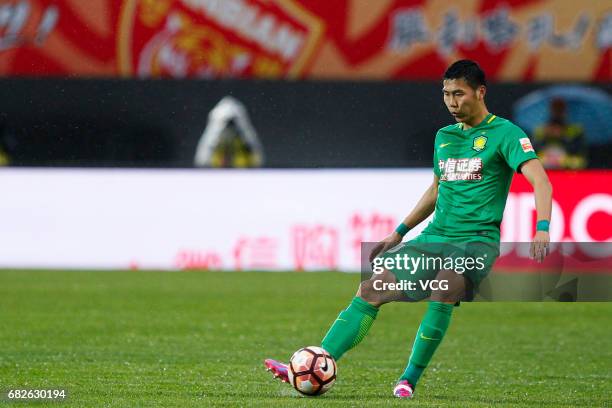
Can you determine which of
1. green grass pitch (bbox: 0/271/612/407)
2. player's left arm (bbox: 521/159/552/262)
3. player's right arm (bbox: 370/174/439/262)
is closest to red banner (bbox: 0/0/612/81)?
green grass pitch (bbox: 0/271/612/407)

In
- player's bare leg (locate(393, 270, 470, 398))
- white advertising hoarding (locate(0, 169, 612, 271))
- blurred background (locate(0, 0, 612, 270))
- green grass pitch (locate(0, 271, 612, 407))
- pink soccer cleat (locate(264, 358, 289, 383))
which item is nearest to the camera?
player's bare leg (locate(393, 270, 470, 398))

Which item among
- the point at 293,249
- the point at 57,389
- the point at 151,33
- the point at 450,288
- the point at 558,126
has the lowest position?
the point at 57,389

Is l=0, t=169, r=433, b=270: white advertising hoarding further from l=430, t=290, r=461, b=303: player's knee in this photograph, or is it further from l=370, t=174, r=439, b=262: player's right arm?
l=430, t=290, r=461, b=303: player's knee

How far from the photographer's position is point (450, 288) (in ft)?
22.5

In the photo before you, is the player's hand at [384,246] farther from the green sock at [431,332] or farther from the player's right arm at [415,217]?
the green sock at [431,332]

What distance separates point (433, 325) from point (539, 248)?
3.21ft

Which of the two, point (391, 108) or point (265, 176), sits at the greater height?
point (391, 108)

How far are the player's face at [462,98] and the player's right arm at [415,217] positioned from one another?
0.42 m

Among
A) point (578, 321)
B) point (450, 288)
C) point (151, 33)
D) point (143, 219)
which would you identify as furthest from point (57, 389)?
point (151, 33)

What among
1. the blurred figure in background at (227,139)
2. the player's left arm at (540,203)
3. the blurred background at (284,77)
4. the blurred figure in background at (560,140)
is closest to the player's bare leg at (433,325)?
the player's left arm at (540,203)

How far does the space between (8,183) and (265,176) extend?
3.01 meters

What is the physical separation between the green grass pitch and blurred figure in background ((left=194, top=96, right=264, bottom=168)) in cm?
397

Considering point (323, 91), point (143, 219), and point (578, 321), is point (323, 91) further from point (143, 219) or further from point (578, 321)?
point (578, 321)

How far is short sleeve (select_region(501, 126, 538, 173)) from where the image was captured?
22.1 feet
